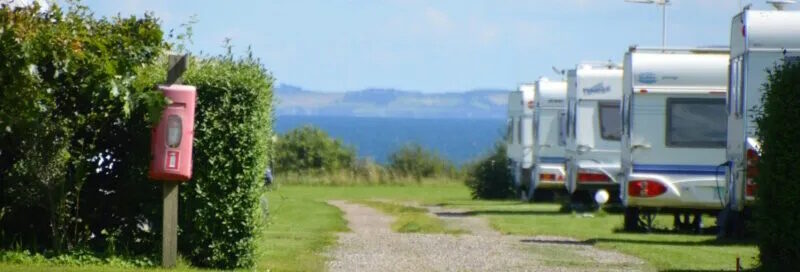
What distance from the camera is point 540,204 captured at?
36156 millimetres

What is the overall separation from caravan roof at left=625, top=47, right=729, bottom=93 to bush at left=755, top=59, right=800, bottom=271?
7.71 meters

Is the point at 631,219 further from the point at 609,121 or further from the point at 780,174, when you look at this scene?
the point at 780,174

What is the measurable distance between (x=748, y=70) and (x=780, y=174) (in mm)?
4245

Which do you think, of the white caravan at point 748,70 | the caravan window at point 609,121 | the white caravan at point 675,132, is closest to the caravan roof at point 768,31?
the white caravan at point 748,70

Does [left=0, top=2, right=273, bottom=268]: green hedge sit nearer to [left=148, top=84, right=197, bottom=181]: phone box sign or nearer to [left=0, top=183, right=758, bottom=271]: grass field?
[left=148, top=84, right=197, bottom=181]: phone box sign

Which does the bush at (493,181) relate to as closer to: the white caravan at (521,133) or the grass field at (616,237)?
the white caravan at (521,133)

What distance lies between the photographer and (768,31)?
18.1 m

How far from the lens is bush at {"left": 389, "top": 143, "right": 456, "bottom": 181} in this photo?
57.2 metres

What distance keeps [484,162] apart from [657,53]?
887 inches

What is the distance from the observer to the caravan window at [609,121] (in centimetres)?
2842

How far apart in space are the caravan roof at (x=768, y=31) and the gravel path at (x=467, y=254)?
9.38 ft

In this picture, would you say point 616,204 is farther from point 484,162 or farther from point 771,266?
point 771,266

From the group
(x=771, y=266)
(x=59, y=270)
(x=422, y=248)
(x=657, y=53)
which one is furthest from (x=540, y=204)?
(x=59, y=270)

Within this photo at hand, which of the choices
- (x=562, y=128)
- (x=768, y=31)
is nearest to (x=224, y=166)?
(x=768, y=31)
